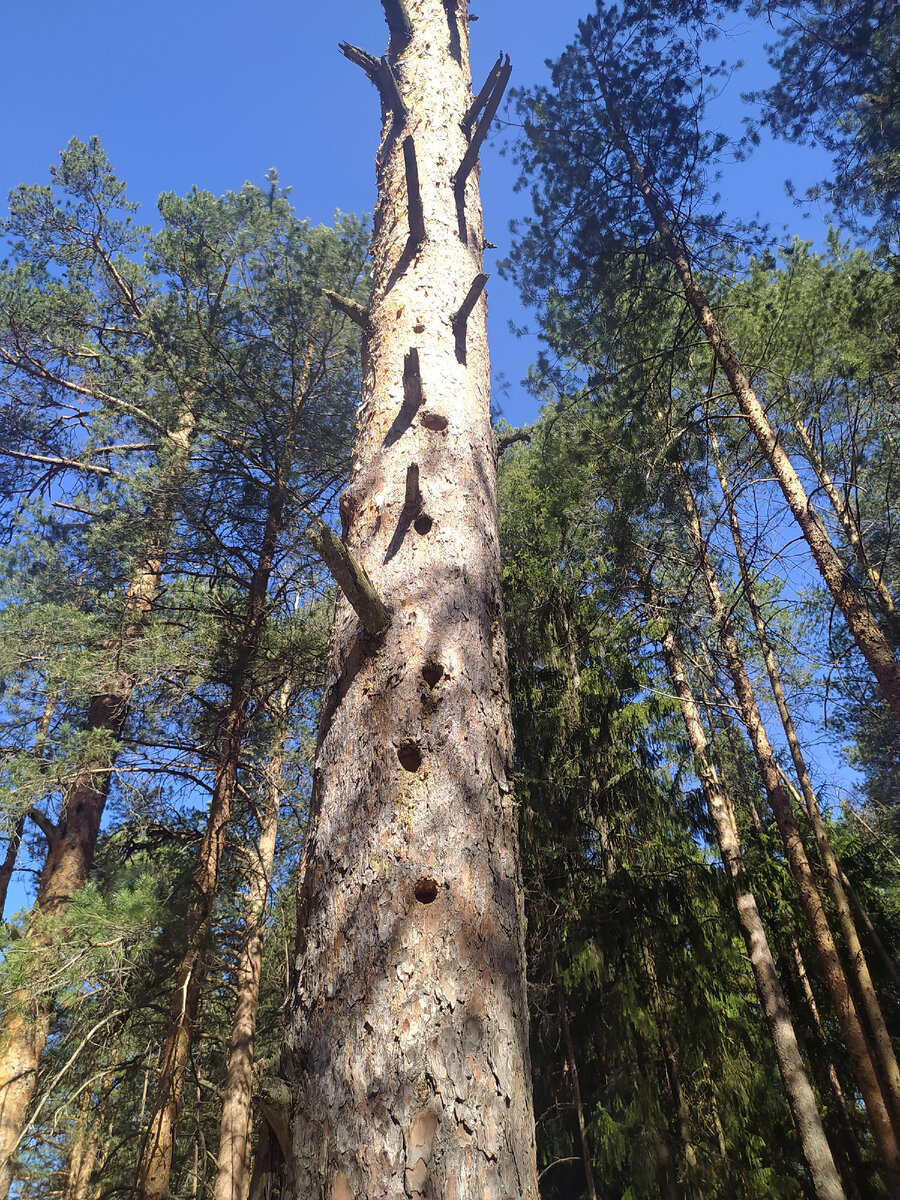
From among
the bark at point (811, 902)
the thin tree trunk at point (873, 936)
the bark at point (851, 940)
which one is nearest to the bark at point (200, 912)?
the bark at point (811, 902)

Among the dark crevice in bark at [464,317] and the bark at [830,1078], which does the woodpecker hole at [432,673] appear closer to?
the dark crevice in bark at [464,317]

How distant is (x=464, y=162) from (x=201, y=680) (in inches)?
194

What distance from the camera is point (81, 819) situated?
7.52 meters

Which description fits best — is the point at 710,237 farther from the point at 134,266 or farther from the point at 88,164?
the point at 88,164

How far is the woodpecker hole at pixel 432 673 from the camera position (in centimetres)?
202

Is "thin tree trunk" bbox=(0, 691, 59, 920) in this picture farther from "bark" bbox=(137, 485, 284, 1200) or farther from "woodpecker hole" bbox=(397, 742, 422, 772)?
"woodpecker hole" bbox=(397, 742, 422, 772)

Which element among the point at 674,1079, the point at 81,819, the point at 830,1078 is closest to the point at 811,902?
the point at 674,1079

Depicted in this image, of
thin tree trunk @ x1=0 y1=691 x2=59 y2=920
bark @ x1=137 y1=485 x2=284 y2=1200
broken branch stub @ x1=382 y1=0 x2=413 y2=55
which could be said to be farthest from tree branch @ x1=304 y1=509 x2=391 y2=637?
thin tree trunk @ x1=0 y1=691 x2=59 y2=920

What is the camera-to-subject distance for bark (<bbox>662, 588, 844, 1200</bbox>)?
6422mm

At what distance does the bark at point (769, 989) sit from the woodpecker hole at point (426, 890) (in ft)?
14.7

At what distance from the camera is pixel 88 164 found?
33.2 ft

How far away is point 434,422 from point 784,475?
14.5 ft

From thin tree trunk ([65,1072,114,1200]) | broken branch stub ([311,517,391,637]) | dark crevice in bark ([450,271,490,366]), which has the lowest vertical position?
thin tree trunk ([65,1072,114,1200])

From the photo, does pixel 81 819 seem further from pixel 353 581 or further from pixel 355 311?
pixel 353 581
